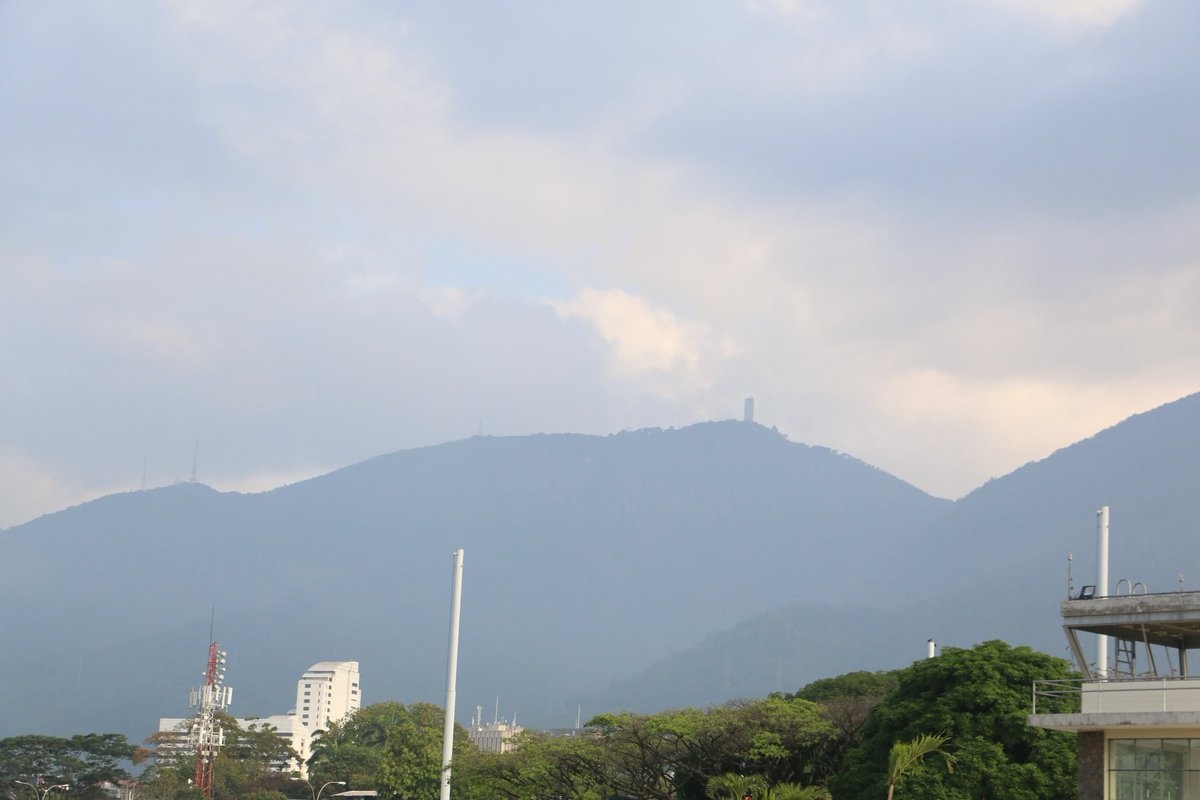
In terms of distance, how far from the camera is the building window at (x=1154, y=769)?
27922 mm

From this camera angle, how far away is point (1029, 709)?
4241cm

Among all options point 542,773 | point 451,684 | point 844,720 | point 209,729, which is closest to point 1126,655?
point 844,720

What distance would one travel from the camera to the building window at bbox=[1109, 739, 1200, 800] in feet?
91.6

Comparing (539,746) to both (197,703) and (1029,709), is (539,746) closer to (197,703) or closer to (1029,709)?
(1029,709)

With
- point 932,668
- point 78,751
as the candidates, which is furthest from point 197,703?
point 932,668

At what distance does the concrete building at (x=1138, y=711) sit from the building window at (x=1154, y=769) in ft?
0.06

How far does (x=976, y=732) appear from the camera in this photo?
43.0 meters

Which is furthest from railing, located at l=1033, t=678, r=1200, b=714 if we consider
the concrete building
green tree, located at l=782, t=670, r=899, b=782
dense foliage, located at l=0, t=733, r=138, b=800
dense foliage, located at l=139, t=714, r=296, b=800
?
dense foliage, located at l=0, t=733, r=138, b=800

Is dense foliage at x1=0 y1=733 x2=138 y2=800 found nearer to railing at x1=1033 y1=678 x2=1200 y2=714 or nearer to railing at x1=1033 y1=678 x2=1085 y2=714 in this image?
railing at x1=1033 y1=678 x2=1085 y2=714

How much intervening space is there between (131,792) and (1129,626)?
10161 centimetres

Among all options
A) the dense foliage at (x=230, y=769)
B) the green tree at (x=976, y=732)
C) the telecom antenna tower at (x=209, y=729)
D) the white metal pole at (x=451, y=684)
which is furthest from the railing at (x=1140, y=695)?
the telecom antenna tower at (x=209, y=729)

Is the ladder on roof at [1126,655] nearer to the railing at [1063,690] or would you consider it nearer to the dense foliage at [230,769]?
the railing at [1063,690]

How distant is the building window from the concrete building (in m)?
0.02

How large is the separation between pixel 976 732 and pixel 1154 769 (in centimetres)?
1503
